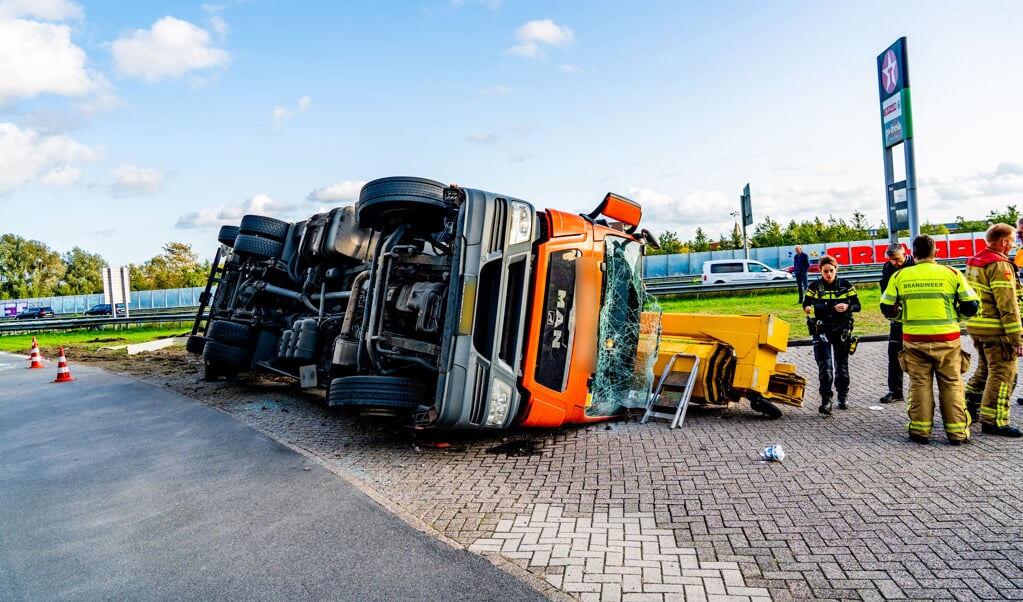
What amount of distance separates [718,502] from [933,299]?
9.44 feet

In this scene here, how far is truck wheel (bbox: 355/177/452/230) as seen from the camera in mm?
5668

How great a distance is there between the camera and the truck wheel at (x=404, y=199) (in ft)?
18.6

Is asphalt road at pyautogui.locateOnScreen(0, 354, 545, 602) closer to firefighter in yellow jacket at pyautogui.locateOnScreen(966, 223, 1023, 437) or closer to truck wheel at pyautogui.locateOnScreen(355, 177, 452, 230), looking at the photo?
truck wheel at pyautogui.locateOnScreen(355, 177, 452, 230)

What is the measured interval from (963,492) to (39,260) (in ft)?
278

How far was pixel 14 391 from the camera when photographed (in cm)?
1012

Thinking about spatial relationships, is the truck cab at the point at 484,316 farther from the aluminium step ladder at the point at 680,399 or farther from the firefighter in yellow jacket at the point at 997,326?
the firefighter in yellow jacket at the point at 997,326

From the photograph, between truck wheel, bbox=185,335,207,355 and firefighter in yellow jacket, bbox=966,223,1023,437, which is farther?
truck wheel, bbox=185,335,207,355

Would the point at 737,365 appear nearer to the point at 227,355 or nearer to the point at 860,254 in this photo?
the point at 227,355

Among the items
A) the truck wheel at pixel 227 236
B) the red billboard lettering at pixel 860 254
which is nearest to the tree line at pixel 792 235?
the red billboard lettering at pixel 860 254

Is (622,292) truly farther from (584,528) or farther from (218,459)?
(218,459)

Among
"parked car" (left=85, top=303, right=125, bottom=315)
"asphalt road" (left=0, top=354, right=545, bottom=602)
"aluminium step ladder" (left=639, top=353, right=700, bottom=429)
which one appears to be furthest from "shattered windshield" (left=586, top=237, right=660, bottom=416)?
"parked car" (left=85, top=303, right=125, bottom=315)

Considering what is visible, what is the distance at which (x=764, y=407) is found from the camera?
21.2 feet

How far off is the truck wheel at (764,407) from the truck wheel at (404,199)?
11.8 feet

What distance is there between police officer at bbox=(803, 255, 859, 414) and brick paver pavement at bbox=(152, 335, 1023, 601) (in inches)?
17.0
